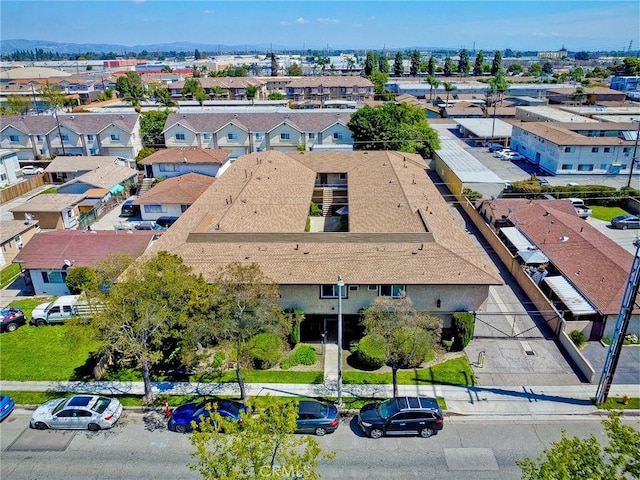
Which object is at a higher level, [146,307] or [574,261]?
[146,307]

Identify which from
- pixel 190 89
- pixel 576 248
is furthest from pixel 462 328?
pixel 190 89

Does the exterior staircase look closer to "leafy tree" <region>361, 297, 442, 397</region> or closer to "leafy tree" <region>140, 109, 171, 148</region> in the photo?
"leafy tree" <region>361, 297, 442, 397</region>

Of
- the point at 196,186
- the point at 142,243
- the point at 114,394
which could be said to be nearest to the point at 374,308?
the point at 114,394

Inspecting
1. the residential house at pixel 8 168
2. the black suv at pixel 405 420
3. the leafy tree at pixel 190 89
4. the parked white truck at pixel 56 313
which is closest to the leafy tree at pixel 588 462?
the black suv at pixel 405 420

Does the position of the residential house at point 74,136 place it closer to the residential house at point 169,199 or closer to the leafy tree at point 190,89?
the residential house at point 169,199

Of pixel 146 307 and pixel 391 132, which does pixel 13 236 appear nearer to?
pixel 146 307

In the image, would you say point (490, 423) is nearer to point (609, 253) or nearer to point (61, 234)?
point (609, 253)
